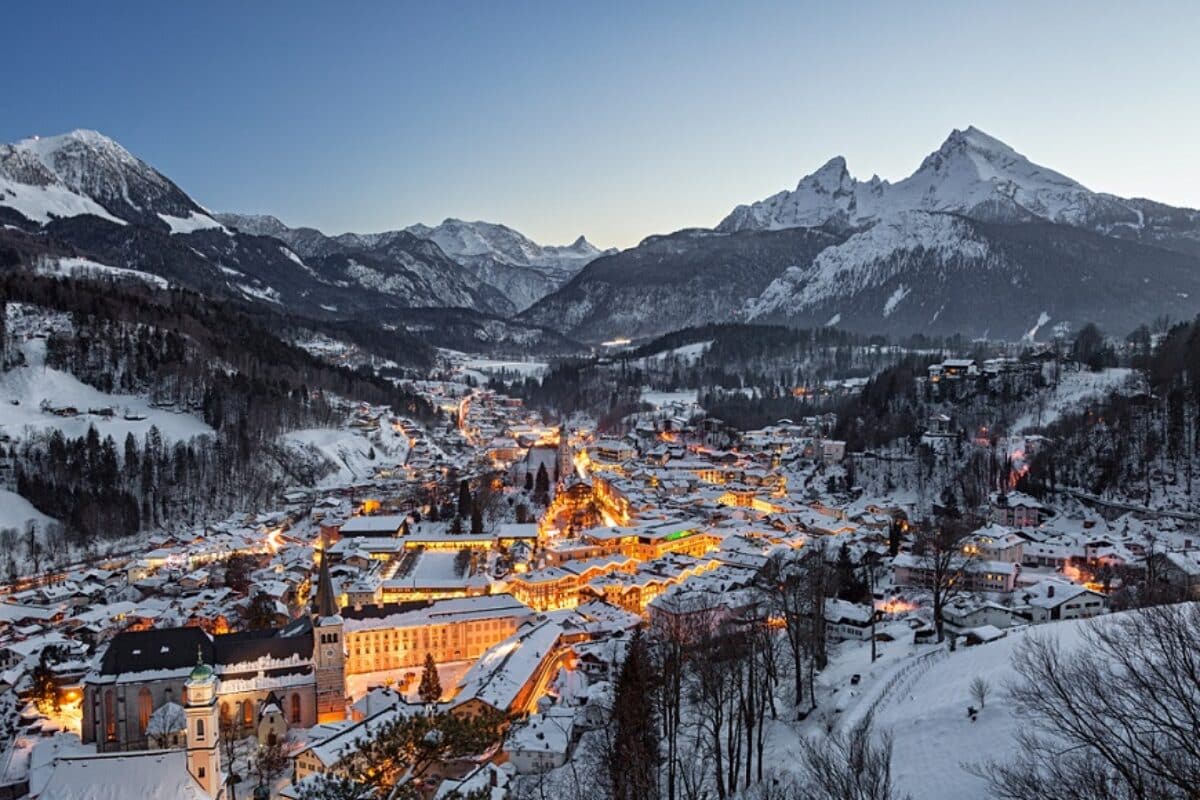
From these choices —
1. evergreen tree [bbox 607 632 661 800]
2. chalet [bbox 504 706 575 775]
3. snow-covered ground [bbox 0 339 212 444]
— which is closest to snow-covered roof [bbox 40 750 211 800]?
chalet [bbox 504 706 575 775]

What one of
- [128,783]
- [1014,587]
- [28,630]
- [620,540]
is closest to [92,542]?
[28,630]

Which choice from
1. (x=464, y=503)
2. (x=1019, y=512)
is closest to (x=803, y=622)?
(x=1019, y=512)

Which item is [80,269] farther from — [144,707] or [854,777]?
[854,777]

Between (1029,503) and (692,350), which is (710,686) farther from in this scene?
(692,350)

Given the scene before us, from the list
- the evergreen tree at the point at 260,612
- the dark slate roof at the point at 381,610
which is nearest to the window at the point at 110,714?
the evergreen tree at the point at 260,612

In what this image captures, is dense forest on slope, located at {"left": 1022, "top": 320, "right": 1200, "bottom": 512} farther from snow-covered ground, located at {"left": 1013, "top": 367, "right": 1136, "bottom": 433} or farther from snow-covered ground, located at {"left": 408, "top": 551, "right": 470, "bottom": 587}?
snow-covered ground, located at {"left": 408, "top": 551, "right": 470, "bottom": 587}

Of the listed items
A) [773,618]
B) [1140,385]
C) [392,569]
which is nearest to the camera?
[773,618]

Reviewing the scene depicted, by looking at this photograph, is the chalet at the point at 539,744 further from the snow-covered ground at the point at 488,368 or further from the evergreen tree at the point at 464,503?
the snow-covered ground at the point at 488,368
